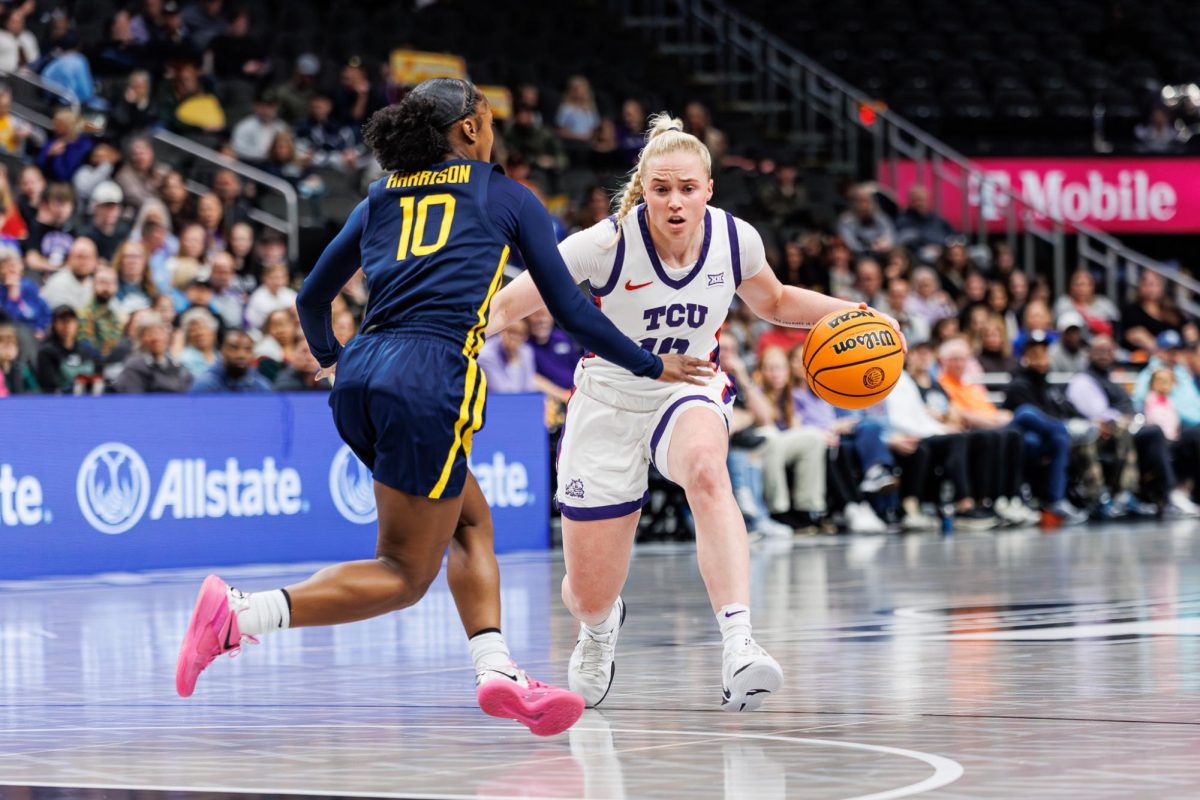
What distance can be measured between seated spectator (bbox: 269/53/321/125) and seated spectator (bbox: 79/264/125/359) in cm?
480

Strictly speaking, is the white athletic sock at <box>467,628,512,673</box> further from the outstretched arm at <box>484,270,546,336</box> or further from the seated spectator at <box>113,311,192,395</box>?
the seated spectator at <box>113,311,192,395</box>

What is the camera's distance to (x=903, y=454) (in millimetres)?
15477

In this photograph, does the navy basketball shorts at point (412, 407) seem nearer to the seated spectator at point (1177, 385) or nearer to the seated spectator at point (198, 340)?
the seated spectator at point (198, 340)

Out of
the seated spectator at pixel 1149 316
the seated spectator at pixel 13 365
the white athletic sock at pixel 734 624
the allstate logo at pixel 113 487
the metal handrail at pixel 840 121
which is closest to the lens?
the white athletic sock at pixel 734 624

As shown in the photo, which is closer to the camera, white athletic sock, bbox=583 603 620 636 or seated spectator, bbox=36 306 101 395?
white athletic sock, bbox=583 603 620 636

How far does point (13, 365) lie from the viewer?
12484 mm

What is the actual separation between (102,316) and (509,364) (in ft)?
9.64

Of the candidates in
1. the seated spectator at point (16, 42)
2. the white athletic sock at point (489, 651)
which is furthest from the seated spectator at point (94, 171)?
the white athletic sock at point (489, 651)

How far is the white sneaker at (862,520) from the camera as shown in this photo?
1517 cm

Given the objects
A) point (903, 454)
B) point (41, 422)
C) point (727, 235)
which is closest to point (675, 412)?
point (727, 235)

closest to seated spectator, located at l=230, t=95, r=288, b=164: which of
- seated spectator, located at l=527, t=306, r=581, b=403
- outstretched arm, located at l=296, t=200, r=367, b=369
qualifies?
seated spectator, located at l=527, t=306, r=581, b=403

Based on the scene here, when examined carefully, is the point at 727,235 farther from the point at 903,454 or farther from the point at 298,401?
the point at 903,454

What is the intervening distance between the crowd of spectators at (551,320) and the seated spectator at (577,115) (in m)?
0.03

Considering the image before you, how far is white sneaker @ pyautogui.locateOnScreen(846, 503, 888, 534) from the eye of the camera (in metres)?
15.2
